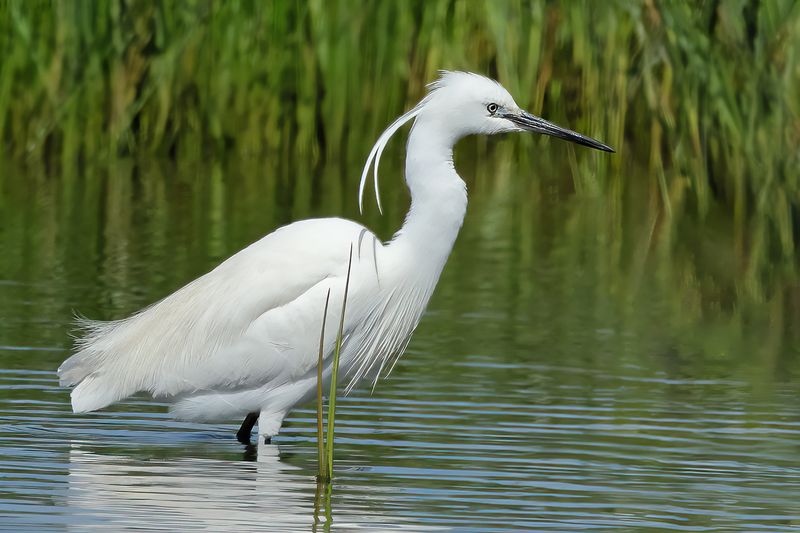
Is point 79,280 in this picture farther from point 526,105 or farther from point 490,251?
point 526,105

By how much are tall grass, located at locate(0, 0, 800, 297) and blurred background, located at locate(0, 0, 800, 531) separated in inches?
1.2

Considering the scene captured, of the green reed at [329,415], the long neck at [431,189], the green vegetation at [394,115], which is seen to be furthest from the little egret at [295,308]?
the green vegetation at [394,115]

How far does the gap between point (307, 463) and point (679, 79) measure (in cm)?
571

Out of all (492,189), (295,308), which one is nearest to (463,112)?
(295,308)

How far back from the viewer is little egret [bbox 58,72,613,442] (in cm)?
709

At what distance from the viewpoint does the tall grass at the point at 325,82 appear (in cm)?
1402

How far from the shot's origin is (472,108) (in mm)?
7281

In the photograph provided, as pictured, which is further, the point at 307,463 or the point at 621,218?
the point at 621,218

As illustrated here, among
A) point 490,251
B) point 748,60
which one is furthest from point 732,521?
point 490,251

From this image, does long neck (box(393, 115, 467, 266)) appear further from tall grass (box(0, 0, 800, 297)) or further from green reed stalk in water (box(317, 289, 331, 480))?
tall grass (box(0, 0, 800, 297))

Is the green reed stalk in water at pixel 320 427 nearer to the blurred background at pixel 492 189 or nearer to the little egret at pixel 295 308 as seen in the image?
the blurred background at pixel 492 189

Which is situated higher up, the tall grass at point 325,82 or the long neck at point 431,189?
the tall grass at point 325,82

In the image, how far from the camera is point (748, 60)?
11125 mm

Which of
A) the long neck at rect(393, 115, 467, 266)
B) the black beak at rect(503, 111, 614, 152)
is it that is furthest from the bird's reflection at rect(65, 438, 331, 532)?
the black beak at rect(503, 111, 614, 152)
